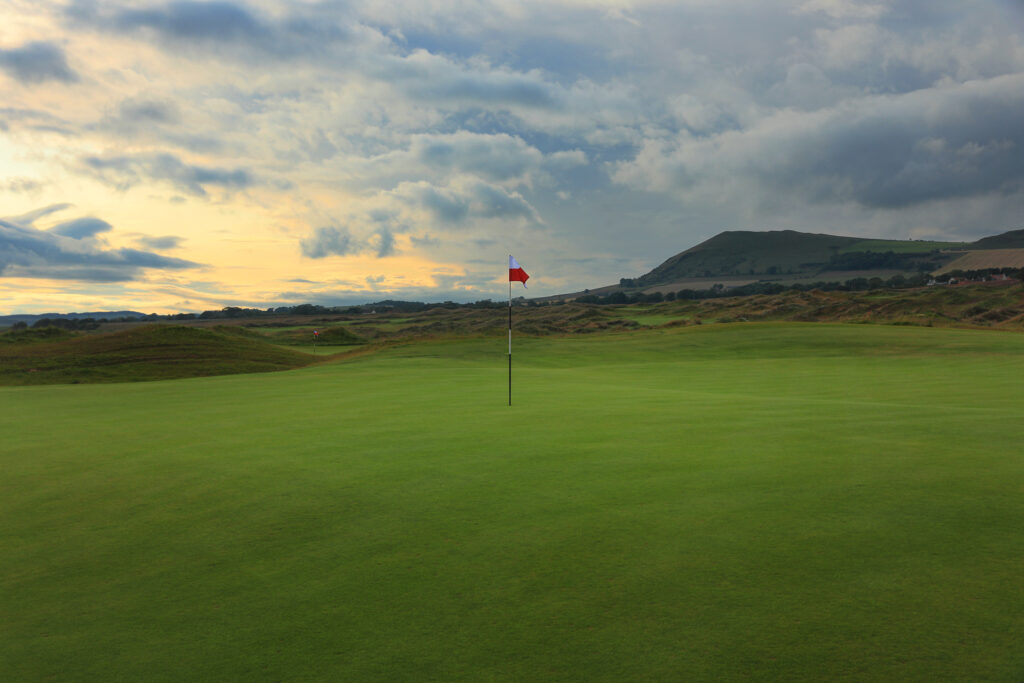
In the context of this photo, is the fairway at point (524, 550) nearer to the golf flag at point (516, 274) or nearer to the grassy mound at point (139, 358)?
the golf flag at point (516, 274)

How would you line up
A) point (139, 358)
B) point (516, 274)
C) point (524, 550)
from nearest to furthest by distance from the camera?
point (524, 550), point (516, 274), point (139, 358)

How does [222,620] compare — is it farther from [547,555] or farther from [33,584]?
[547,555]

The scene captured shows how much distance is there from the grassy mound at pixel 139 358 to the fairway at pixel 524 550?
86.6ft

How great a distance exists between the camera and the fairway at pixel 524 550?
148 inches

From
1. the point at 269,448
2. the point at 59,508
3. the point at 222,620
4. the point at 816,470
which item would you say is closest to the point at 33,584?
the point at 222,620

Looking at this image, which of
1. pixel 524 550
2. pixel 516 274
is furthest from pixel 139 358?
pixel 524 550

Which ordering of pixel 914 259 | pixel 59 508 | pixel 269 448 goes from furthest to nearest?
1. pixel 914 259
2. pixel 269 448
3. pixel 59 508

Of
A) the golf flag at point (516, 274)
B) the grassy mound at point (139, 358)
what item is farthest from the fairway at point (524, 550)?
the grassy mound at point (139, 358)

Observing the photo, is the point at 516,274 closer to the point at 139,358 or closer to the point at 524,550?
the point at 524,550

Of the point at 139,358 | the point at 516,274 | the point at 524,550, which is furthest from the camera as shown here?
the point at 139,358

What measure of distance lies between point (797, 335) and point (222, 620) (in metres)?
44.8

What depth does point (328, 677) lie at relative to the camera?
3.55 metres

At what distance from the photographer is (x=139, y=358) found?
3897 centimetres

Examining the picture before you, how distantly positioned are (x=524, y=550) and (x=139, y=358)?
4129 centimetres
